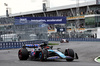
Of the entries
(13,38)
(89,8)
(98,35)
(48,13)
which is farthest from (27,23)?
(48,13)

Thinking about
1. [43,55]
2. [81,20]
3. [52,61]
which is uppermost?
[81,20]

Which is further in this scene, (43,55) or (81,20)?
(81,20)

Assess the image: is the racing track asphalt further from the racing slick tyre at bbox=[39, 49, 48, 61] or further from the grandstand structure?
the grandstand structure

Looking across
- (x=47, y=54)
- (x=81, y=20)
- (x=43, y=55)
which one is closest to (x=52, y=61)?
(x=47, y=54)

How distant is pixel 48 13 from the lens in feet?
318

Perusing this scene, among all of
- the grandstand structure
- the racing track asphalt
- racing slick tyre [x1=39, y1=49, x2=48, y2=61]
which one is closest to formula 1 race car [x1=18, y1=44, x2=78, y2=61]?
racing slick tyre [x1=39, y1=49, x2=48, y2=61]

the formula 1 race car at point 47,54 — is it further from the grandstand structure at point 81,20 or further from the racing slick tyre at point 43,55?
the grandstand structure at point 81,20

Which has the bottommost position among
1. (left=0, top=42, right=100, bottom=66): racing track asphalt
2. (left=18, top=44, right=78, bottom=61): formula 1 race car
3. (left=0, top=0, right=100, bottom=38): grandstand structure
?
(left=0, top=42, right=100, bottom=66): racing track asphalt

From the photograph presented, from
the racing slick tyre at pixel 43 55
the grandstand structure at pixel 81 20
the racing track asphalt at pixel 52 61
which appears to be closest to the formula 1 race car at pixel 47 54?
the racing slick tyre at pixel 43 55

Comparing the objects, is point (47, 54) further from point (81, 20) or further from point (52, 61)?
point (81, 20)

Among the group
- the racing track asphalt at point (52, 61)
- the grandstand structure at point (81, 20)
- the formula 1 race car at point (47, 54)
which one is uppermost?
the grandstand structure at point (81, 20)

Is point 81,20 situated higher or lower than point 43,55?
higher

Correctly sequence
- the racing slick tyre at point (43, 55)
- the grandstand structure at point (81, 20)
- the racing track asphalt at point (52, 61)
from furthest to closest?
the grandstand structure at point (81, 20) < the racing slick tyre at point (43, 55) < the racing track asphalt at point (52, 61)

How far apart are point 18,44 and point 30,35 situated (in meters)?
3.64
